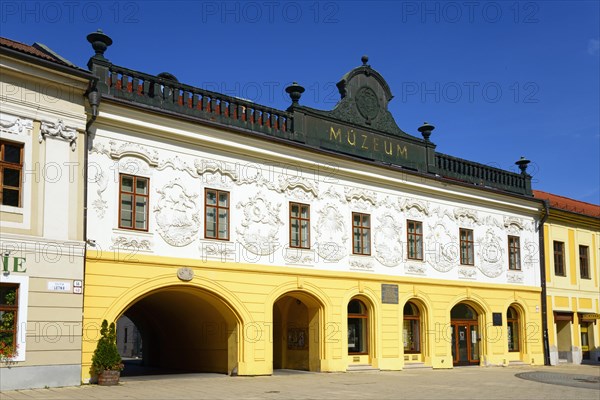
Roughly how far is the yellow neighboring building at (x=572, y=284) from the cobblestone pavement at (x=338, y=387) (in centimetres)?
660

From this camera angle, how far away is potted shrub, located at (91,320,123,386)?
1603cm

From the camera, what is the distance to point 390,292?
23.3 m

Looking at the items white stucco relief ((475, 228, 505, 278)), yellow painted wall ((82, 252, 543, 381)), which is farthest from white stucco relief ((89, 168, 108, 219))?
white stucco relief ((475, 228, 505, 278))

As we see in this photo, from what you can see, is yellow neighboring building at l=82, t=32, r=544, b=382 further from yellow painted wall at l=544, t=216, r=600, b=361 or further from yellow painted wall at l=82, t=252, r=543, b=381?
yellow painted wall at l=544, t=216, r=600, b=361

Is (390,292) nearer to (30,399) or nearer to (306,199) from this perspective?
(306,199)

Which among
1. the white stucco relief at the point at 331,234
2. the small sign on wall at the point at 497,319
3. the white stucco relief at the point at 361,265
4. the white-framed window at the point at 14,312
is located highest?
the white stucco relief at the point at 331,234

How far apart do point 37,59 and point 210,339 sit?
9.39 m

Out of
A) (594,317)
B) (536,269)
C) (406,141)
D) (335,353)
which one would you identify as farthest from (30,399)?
(594,317)

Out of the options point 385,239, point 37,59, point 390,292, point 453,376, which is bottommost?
point 453,376

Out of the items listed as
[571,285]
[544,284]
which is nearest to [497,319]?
[544,284]

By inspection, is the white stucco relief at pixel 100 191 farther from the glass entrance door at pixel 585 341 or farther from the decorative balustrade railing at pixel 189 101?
the glass entrance door at pixel 585 341

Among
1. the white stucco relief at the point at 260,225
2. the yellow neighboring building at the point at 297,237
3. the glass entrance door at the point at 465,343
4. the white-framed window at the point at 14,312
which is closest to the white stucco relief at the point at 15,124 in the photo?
the yellow neighboring building at the point at 297,237

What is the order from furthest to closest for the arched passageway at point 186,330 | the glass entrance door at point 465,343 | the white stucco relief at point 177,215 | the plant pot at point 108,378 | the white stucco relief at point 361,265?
the glass entrance door at point 465,343 < the white stucco relief at point 361,265 < the arched passageway at point 186,330 < the white stucco relief at point 177,215 < the plant pot at point 108,378

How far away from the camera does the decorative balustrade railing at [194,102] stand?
18.0 m
